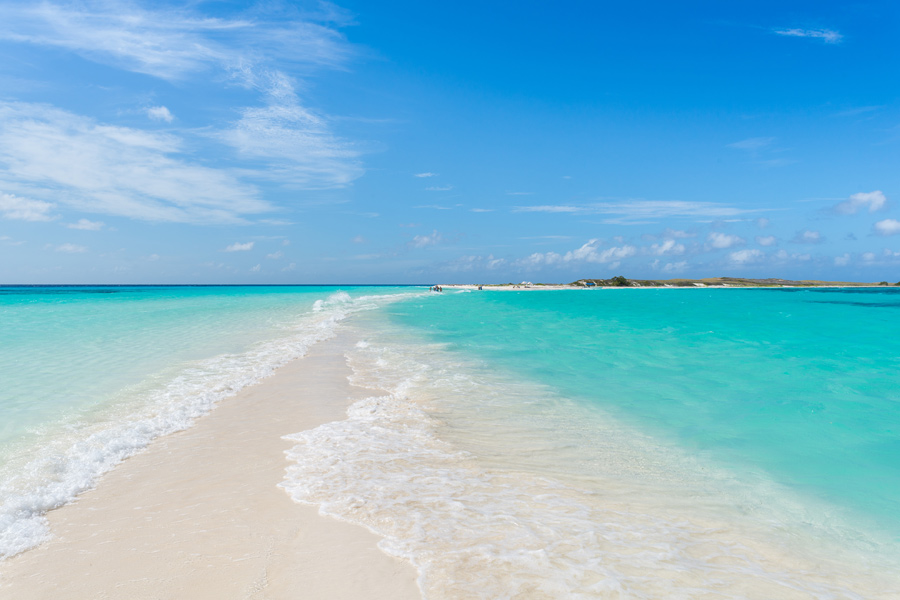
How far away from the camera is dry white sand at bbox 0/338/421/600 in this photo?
3.60 m

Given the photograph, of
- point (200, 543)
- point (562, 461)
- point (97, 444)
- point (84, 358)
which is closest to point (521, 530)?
point (562, 461)

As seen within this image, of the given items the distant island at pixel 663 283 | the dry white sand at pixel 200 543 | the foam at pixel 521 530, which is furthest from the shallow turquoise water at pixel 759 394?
the distant island at pixel 663 283

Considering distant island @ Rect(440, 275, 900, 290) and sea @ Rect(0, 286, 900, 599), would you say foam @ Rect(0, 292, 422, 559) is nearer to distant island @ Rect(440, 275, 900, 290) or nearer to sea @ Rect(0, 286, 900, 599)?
sea @ Rect(0, 286, 900, 599)

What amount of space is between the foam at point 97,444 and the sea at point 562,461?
0.04 meters

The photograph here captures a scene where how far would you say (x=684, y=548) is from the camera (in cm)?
440

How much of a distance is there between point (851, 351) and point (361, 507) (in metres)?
19.9

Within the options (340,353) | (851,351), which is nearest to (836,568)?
(340,353)

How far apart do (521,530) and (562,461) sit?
2.15 m

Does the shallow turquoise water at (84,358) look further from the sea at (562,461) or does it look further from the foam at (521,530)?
the foam at (521,530)

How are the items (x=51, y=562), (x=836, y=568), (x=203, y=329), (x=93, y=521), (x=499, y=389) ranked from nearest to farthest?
(x=51, y=562) → (x=836, y=568) → (x=93, y=521) → (x=499, y=389) → (x=203, y=329)

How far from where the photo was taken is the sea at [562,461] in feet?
13.5

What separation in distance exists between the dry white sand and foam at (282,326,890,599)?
12.6 inches

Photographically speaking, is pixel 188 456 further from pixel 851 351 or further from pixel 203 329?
pixel 851 351

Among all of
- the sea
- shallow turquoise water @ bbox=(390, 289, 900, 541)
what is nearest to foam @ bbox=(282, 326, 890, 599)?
the sea
